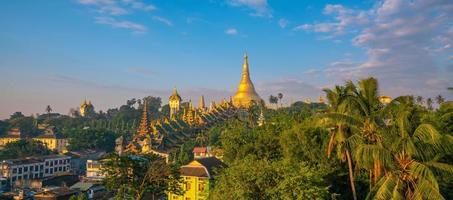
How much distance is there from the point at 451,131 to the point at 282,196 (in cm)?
1005

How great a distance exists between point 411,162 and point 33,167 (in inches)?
2623

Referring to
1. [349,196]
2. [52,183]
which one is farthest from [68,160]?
[349,196]

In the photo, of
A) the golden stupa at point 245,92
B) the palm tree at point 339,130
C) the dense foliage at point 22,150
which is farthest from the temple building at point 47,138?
the palm tree at point 339,130

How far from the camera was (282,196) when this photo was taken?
16.6 m

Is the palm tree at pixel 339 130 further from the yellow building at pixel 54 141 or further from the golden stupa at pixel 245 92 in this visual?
the golden stupa at pixel 245 92

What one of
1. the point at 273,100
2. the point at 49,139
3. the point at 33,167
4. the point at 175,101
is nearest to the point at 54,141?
the point at 49,139

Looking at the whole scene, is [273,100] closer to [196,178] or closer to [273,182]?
[196,178]

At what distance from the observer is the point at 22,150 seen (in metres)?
78.4

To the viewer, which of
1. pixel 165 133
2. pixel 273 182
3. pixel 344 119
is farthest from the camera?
pixel 165 133

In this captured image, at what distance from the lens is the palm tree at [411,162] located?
11578 mm

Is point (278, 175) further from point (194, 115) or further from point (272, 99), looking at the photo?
point (272, 99)

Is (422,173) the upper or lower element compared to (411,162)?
lower

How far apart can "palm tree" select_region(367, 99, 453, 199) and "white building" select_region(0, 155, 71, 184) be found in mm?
61514

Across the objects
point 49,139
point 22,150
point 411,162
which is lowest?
point 22,150
